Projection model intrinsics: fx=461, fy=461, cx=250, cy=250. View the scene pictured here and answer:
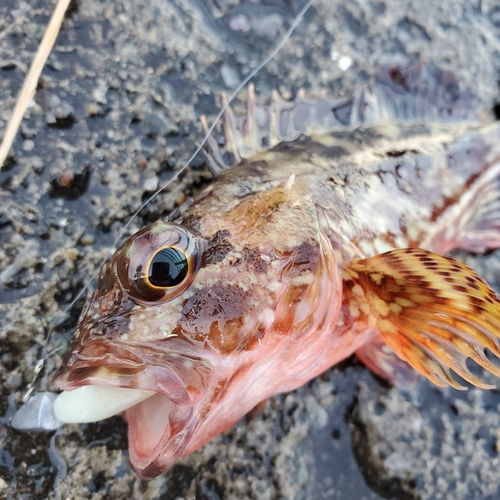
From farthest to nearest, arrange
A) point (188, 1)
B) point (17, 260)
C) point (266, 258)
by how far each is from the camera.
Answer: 1. point (188, 1)
2. point (17, 260)
3. point (266, 258)

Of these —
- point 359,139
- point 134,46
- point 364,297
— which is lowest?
point 364,297

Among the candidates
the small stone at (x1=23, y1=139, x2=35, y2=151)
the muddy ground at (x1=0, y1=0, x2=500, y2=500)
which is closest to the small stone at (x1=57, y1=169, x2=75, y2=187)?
the muddy ground at (x1=0, y1=0, x2=500, y2=500)

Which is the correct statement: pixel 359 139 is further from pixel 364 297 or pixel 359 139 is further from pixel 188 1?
pixel 188 1

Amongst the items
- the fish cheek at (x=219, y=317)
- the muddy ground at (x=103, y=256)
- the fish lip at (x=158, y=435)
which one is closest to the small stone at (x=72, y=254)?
the muddy ground at (x=103, y=256)

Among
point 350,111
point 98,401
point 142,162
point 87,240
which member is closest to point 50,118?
point 142,162

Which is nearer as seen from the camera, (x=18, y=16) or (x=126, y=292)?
(x=126, y=292)

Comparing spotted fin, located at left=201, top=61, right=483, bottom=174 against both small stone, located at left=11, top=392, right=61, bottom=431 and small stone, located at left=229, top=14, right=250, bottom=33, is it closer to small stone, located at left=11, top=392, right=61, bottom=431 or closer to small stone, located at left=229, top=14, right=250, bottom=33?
small stone, located at left=229, top=14, right=250, bottom=33

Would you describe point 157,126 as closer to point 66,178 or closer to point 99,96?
point 99,96

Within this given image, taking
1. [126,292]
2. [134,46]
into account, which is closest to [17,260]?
[126,292]
